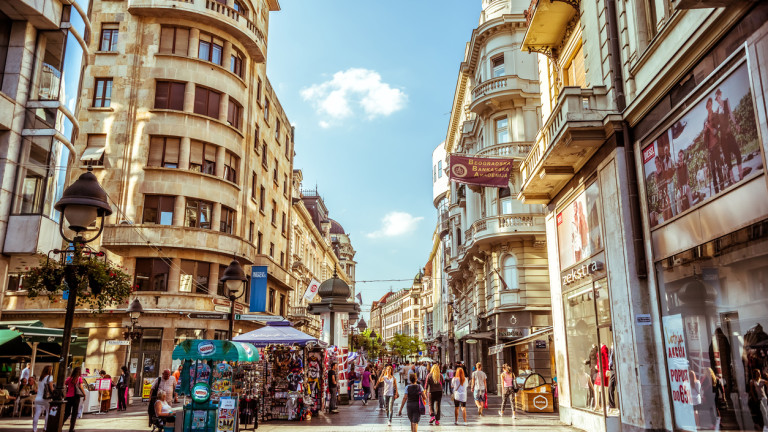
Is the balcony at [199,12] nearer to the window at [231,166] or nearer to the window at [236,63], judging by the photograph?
the window at [236,63]

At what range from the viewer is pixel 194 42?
31.9 m

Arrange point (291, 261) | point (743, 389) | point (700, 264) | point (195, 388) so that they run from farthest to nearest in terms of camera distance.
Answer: point (291, 261) < point (195, 388) < point (700, 264) < point (743, 389)

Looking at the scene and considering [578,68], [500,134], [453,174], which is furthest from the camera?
[500,134]

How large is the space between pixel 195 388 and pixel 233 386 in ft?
4.07

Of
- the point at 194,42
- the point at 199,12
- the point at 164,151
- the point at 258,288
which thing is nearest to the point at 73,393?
the point at 164,151

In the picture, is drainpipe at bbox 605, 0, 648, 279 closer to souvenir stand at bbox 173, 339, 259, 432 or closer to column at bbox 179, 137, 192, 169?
souvenir stand at bbox 173, 339, 259, 432

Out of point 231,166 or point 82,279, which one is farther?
point 231,166

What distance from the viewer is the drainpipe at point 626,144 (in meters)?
11.6

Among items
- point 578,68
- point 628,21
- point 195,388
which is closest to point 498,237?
point 578,68

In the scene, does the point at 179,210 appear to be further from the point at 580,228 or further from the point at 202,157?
the point at 580,228

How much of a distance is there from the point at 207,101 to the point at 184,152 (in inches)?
135

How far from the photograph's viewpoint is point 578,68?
16.2m

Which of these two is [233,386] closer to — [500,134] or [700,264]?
[700,264]

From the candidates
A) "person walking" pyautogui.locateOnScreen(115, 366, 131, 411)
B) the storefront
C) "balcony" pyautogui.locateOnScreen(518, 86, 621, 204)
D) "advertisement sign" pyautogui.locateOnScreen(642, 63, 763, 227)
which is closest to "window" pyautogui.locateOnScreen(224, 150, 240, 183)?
"person walking" pyautogui.locateOnScreen(115, 366, 131, 411)
